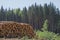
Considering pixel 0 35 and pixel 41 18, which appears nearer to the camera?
pixel 0 35

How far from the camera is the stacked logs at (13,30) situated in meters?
10.6

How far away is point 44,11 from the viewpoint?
151ft

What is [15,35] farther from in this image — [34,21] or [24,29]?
[34,21]

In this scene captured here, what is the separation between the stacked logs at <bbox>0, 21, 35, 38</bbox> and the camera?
10570mm

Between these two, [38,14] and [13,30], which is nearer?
[13,30]

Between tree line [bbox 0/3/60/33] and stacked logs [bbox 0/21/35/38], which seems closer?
stacked logs [bbox 0/21/35/38]

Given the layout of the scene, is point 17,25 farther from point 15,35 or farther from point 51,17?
point 51,17

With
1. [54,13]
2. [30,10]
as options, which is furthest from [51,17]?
[30,10]

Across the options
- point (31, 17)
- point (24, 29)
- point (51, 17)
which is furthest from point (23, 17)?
point (24, 29)

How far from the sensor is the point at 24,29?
36.2 ft

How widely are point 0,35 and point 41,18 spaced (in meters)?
34.1

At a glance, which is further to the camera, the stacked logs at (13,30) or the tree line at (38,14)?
the tree line at (38,14)

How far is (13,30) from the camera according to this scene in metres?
10.8

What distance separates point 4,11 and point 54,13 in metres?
9.81
